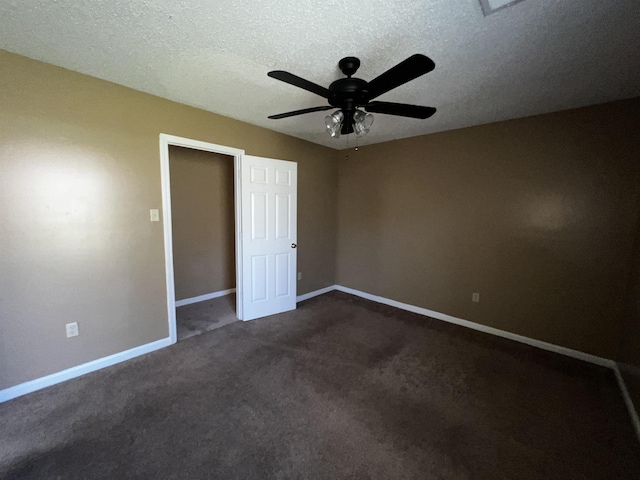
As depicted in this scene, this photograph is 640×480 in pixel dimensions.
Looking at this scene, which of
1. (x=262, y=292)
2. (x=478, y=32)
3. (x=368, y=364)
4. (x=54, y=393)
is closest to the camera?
(x=478, y=32)

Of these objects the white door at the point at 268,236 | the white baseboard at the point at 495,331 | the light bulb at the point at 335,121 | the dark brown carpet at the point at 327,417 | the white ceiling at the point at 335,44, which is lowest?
the dark brown carpet at the point at 327,417

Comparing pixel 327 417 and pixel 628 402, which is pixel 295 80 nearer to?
pixel 327 417

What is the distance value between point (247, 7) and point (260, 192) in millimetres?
2022

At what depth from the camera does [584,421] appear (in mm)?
1771

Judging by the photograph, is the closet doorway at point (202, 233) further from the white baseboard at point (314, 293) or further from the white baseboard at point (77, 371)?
the white baseboard at point (314, 293)

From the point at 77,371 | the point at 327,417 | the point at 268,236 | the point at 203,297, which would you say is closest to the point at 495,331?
the point at 327,417

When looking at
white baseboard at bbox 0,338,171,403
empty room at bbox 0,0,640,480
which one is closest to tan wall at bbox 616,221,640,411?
empty room at bbox 0,0,640,480

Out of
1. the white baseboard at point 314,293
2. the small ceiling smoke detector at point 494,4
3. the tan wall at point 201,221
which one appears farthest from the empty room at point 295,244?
the tan wall at point 201,221

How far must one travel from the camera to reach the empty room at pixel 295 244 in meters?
1.44

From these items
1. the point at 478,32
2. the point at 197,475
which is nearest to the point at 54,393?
the point at 197,475

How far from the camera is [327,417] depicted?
1.77 meters

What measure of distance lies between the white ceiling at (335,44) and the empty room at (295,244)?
2cm

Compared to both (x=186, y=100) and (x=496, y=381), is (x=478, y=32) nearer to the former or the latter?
(x=186, y=100)

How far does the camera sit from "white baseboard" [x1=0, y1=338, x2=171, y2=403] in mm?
1908
